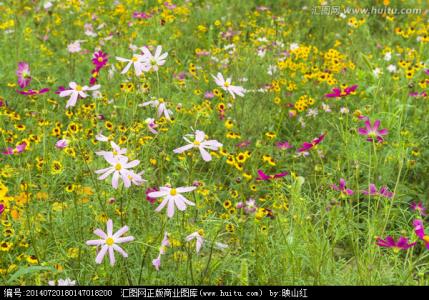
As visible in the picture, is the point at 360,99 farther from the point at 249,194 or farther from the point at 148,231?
the point at 148,231

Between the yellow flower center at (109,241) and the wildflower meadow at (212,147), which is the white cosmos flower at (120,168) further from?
the yellow flower center at (109,241)

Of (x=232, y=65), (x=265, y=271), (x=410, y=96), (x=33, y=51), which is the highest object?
(x=33, y=51)

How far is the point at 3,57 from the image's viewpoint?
371cm

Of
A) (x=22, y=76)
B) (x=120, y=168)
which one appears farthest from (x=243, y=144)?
(x=120, y=168)

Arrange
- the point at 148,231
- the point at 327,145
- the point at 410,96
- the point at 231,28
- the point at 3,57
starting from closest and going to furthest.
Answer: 1. the point at 148,231
2. the point at 327,145
3. the point at 410,96
4. the point at 3,57
5. the point at 231,28

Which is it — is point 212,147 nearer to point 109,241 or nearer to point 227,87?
point 109,241

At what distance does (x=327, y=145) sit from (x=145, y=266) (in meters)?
1.39

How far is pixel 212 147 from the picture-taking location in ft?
5.58

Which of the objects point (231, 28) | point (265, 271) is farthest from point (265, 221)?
point (231, 28)
